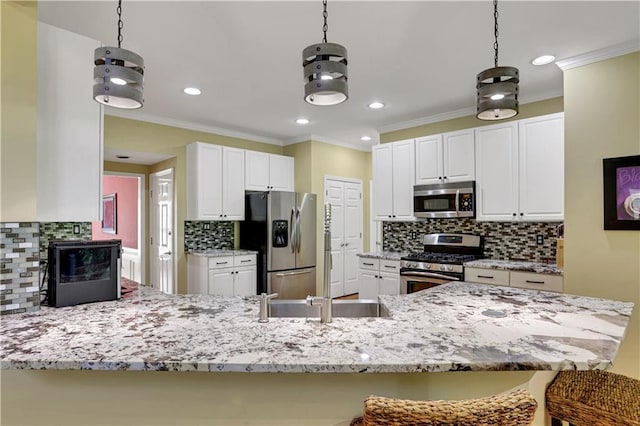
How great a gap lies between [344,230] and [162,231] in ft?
9.25

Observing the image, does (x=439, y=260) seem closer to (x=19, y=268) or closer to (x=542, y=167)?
Answer: (x=542, y=167)

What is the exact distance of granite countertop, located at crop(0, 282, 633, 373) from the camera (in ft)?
3.69

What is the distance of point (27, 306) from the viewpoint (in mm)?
1728

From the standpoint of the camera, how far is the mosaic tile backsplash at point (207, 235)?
475 cm

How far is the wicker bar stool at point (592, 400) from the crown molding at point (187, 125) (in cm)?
460

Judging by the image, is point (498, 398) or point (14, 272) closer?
point (498, 398)

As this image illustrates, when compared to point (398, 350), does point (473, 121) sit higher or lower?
higher

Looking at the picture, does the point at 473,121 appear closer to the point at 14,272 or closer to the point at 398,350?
the point at 398,350

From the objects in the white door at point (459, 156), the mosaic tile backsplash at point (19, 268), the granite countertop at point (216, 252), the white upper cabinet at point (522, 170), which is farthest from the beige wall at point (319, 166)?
the mosaic tile backsplash at point (19, 268)

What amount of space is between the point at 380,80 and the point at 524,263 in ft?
7.50

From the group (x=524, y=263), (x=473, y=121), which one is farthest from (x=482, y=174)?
(x=524, y=263)

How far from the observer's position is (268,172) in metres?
5.27

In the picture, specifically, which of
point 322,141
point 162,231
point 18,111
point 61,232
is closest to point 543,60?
point 322,141

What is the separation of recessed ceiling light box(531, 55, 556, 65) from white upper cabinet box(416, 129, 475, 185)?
1.03m
